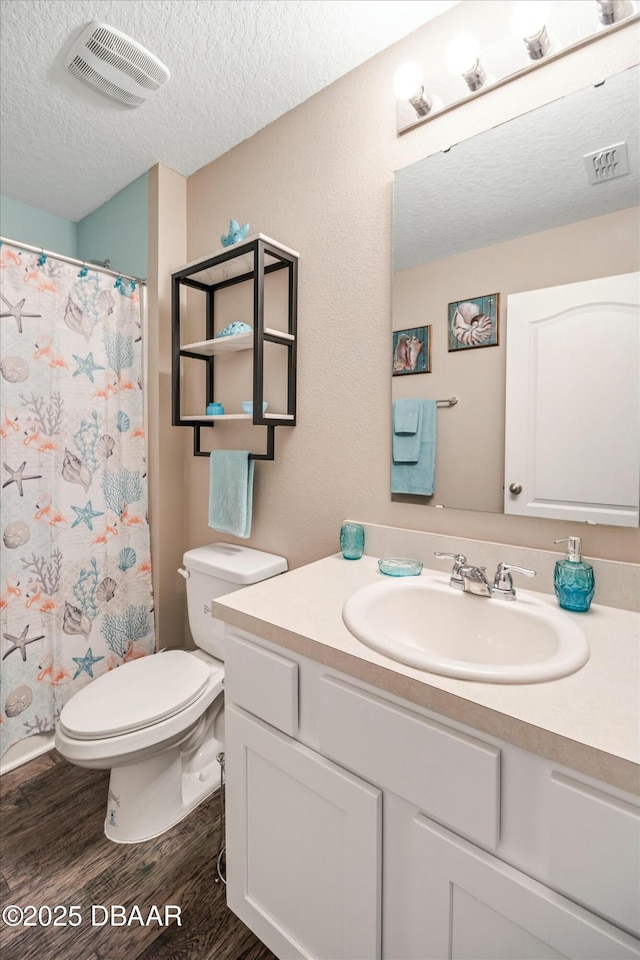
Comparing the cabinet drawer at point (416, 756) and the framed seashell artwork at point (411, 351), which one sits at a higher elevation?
the framed seashell artwork at point (411, 351)

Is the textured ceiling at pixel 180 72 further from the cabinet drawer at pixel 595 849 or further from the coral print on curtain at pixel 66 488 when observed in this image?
the cabinet drawer at pixel 595 849

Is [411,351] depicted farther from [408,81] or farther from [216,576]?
[216,576]

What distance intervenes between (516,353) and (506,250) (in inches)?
10.2

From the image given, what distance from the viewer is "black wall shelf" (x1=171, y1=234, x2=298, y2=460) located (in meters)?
1.45

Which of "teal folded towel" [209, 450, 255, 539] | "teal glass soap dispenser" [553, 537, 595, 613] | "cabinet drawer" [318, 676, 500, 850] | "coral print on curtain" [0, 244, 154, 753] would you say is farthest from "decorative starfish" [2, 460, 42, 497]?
"teal glass soap dispenser" [553, 537, 595, 613]

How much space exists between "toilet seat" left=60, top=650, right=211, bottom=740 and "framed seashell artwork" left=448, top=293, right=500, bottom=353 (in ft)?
4.30

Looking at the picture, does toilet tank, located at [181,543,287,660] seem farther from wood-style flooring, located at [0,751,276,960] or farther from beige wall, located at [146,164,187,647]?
wood-style flooring, located at [0,751,276,960]

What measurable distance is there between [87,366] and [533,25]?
1740 mm

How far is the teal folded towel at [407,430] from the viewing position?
1.29 m

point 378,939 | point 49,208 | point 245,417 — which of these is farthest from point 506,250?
point 49,208

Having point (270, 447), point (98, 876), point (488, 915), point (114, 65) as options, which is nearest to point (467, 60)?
point (114, 65)

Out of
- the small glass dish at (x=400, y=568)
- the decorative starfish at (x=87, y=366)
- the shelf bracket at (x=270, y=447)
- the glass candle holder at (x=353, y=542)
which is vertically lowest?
the small glass dish at (x=400, y=568)

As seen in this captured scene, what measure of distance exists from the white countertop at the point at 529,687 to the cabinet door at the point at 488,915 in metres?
0.20

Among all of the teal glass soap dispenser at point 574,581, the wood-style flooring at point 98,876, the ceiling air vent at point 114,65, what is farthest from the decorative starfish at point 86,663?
the ceiling air vent at point 114,65
